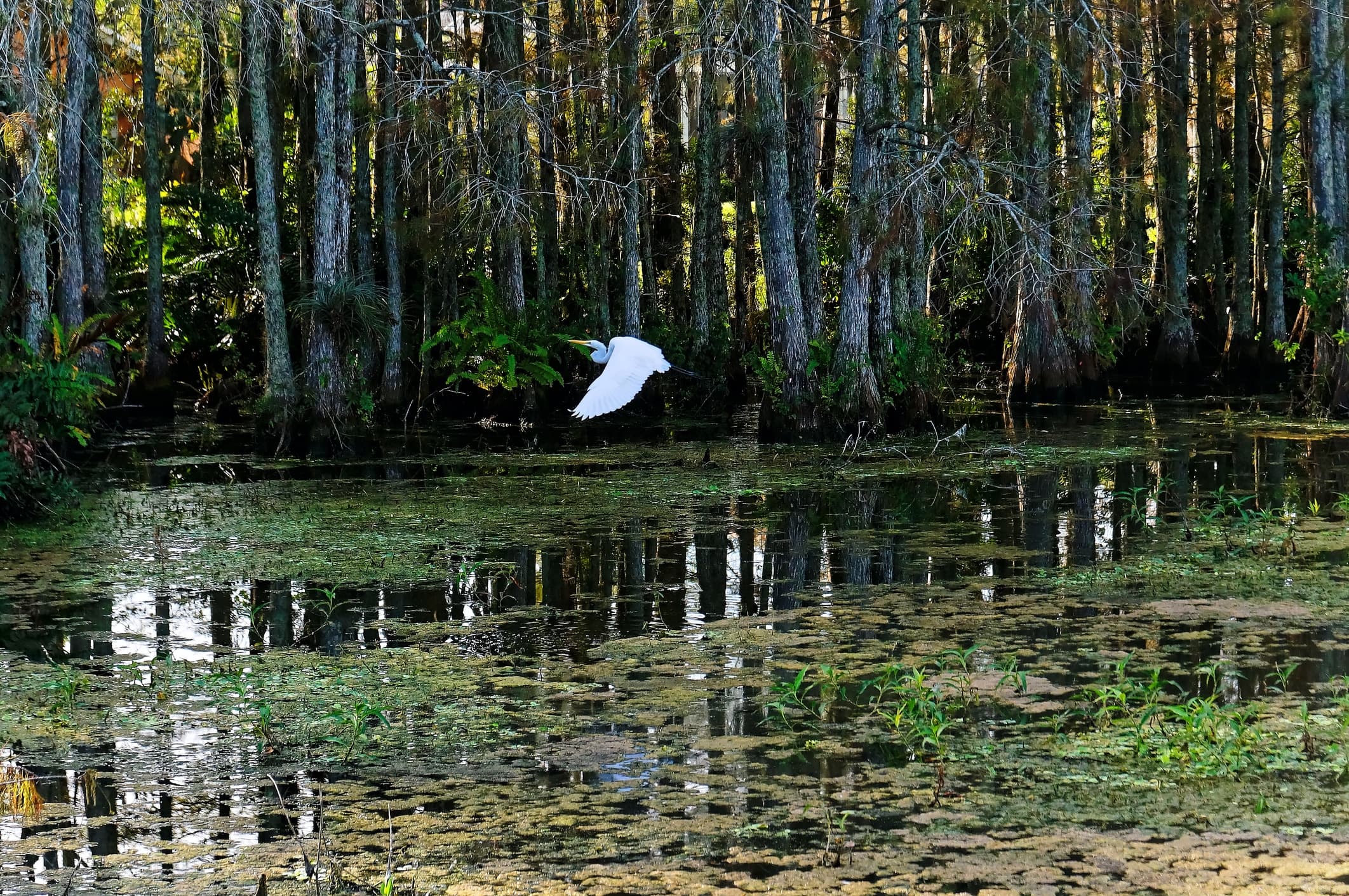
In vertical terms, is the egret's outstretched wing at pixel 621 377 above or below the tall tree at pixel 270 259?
below

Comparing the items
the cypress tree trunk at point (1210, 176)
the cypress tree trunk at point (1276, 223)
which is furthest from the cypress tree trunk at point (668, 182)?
the cypress tree trunk at point (1276, 223)

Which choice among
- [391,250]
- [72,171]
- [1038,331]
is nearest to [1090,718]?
[72,171]

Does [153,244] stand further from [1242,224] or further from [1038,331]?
[1242,224]

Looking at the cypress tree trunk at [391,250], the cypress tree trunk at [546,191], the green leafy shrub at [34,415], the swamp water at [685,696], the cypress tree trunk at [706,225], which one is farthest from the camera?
the cypress tree trunk at [706,225]

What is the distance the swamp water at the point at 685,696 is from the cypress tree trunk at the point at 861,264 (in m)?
4.25

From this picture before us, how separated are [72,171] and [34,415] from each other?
5.51 metres

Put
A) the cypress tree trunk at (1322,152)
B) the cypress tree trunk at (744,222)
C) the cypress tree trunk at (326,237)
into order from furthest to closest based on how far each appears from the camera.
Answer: the cypress tree trunk at (744,222), the cypress tree trunk at (1322,152), the cypress tree trunk at (326,237)

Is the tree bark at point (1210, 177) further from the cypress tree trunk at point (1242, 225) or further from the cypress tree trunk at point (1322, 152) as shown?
the cypress tree trunk at point (1322, 152)

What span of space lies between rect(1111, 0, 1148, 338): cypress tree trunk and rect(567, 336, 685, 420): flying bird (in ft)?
12.5

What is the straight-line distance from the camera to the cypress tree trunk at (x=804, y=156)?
15039mm

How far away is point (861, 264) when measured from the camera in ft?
51.8

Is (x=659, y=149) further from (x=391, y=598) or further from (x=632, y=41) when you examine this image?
(x=391, y=598)

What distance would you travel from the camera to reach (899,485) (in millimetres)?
12445

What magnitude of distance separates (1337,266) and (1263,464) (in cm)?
386
